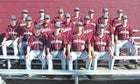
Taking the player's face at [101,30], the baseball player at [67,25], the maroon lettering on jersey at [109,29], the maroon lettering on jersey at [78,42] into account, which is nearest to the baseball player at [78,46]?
the maroon lettering on jersey at [78,42]

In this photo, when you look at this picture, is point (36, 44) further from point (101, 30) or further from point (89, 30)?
point (101, 30)

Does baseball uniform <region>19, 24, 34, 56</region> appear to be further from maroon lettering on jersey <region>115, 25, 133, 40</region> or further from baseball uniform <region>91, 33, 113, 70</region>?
maroon lettering on jersey <region>115, 25, 133, 40</region>

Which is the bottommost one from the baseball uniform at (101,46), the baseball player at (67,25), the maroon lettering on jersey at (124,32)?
the baseball uniform at (101,46)

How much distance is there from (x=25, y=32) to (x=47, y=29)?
66 centimetres

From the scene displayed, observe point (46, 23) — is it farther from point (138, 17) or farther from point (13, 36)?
point (138, 17)

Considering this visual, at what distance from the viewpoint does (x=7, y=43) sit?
10.2m

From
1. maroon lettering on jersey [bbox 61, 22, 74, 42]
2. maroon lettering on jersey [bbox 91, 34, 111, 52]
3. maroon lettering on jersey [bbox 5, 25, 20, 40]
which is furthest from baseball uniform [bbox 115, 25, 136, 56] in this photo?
maroon lettering on jersey [bbox 5, 25, 20, 40]

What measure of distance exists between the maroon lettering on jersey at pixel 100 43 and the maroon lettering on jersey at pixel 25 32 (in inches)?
69.7

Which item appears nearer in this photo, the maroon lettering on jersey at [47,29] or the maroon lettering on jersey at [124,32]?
the maroon lettering on jersey at [47,29]

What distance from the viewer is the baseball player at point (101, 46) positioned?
9.25 meters

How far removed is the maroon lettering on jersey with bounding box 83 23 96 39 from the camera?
→ 9516 mm

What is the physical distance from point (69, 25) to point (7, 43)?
5.97ft

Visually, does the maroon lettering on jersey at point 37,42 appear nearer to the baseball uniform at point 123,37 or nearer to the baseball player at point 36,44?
the baseball player at point 36,44

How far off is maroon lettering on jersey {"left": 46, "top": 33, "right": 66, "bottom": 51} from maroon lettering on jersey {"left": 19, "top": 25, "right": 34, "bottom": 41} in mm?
766
